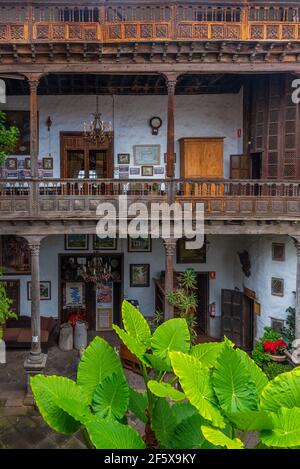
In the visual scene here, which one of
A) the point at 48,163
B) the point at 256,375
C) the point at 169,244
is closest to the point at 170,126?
the point at 169,244

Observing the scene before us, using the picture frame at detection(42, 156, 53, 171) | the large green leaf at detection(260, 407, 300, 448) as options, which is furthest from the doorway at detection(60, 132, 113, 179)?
the large green leaf at detection(260, 407, 300, 448)

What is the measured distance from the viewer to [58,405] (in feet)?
10.8

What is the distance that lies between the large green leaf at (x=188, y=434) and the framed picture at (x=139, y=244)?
1116cm

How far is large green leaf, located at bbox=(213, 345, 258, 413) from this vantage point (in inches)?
125

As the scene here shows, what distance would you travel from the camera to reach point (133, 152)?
1390cm

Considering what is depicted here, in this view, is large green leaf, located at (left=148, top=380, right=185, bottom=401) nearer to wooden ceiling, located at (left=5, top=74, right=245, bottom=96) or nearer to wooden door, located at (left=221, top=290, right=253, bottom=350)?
wooden door, located at (left=221, top=290, right=253, bottom=350)

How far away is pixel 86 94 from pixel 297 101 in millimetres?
6930

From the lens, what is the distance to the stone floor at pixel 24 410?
28.2 ft

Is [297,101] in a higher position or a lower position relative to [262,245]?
higher

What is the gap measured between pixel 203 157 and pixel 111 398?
11113 mm

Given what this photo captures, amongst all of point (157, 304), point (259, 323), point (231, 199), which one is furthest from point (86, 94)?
point (259, 323)

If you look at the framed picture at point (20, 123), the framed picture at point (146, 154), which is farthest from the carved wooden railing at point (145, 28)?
the framed picture at point (146, 154)

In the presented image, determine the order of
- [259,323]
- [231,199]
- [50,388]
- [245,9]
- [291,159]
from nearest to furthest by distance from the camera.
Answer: [50,388] < [245,9] < [231,199] < [291,159] < [259,323]
